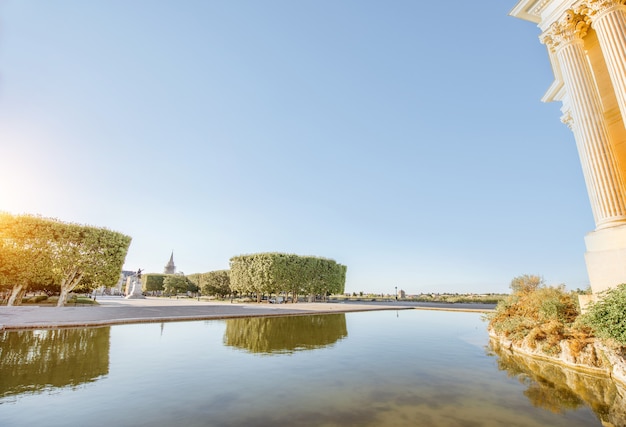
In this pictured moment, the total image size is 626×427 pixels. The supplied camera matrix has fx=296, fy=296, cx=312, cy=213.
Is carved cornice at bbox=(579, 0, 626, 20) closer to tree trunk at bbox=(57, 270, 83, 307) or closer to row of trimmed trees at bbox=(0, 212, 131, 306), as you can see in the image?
row of trimmed trees at bbox=(0, 212, 131, 306)

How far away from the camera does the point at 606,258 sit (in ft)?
25.1

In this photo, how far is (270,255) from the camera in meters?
41.6

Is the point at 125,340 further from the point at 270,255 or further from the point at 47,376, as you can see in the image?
the point at 270,255

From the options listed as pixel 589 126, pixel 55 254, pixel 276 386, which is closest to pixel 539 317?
pixel 589 126

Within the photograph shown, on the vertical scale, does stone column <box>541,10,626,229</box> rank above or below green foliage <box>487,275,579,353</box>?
above

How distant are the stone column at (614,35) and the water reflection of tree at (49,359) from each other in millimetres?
15206

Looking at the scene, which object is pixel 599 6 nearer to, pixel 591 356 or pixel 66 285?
pixel 591 356

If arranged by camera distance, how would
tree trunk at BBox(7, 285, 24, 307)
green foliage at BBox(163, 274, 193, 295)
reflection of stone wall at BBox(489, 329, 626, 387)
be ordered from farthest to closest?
green foliage at BBox(163, 274, 193, 295) → tree trunk at BBox(7, 285, 24, 307) → reflection of stone wall at BBox(489, 329, 626, 387)

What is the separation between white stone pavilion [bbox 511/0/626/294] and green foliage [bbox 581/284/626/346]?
1.14m

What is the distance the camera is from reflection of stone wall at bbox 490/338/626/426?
5258mm

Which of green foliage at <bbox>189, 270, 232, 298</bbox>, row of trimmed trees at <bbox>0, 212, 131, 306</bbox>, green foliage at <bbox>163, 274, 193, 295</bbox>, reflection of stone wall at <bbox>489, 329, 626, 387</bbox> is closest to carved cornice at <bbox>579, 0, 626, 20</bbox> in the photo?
reflection of stone wall at <bbox>489, 329, 626, 387</bbox>

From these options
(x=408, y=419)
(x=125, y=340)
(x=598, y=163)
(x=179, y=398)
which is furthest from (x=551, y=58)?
(x=125, y=340)

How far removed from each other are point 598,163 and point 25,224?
3494 centimetres

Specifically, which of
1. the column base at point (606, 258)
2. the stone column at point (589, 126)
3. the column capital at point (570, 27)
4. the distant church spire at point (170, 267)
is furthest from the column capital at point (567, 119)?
the distant church spire at point (170, 267)
